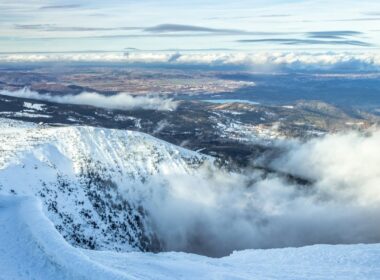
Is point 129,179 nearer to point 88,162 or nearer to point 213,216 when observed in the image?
point 88,162

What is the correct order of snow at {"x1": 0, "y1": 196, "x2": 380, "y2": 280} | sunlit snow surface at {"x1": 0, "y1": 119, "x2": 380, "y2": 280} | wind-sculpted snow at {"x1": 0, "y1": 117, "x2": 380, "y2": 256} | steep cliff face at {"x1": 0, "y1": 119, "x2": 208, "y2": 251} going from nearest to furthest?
snow at {"x1": 0, "y1": 196, "x2": 380, "y2": 280} → sunlit snow surface at {"x1": 0, "y1": 119, "x2": 380, "y2": 280} → steep cliff face at {"x1": 0, "y1": 119, "x2": 208, "y2": 251} → wind-sculpted snow at {"x1": 0, "y1": 117, "x2": 380, "y2": 256}

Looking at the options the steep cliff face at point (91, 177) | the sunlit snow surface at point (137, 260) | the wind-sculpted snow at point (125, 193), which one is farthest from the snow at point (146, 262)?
the wind-sculpted snow at point (125, 193)

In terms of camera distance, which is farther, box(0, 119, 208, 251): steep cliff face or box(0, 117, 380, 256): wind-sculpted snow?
box(0, 117, 380, 256): wind-sculpted snow

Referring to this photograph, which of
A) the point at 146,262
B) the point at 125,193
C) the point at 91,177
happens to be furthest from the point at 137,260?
the point at 125,193

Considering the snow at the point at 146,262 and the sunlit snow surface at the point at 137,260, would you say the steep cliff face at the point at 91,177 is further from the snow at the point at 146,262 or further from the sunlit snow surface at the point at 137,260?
the snow at the point at 146,262

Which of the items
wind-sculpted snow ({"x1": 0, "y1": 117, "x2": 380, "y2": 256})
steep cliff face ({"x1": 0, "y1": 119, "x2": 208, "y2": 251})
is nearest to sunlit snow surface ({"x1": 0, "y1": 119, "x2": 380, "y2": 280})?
steep cliff face ({"x1": 0, "y1": 119, "x2": 208, "y2": 251})

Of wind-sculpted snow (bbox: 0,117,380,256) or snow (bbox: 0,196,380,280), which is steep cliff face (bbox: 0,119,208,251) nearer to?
wind-sculpted snow (bbox: 0,117,380,256)
